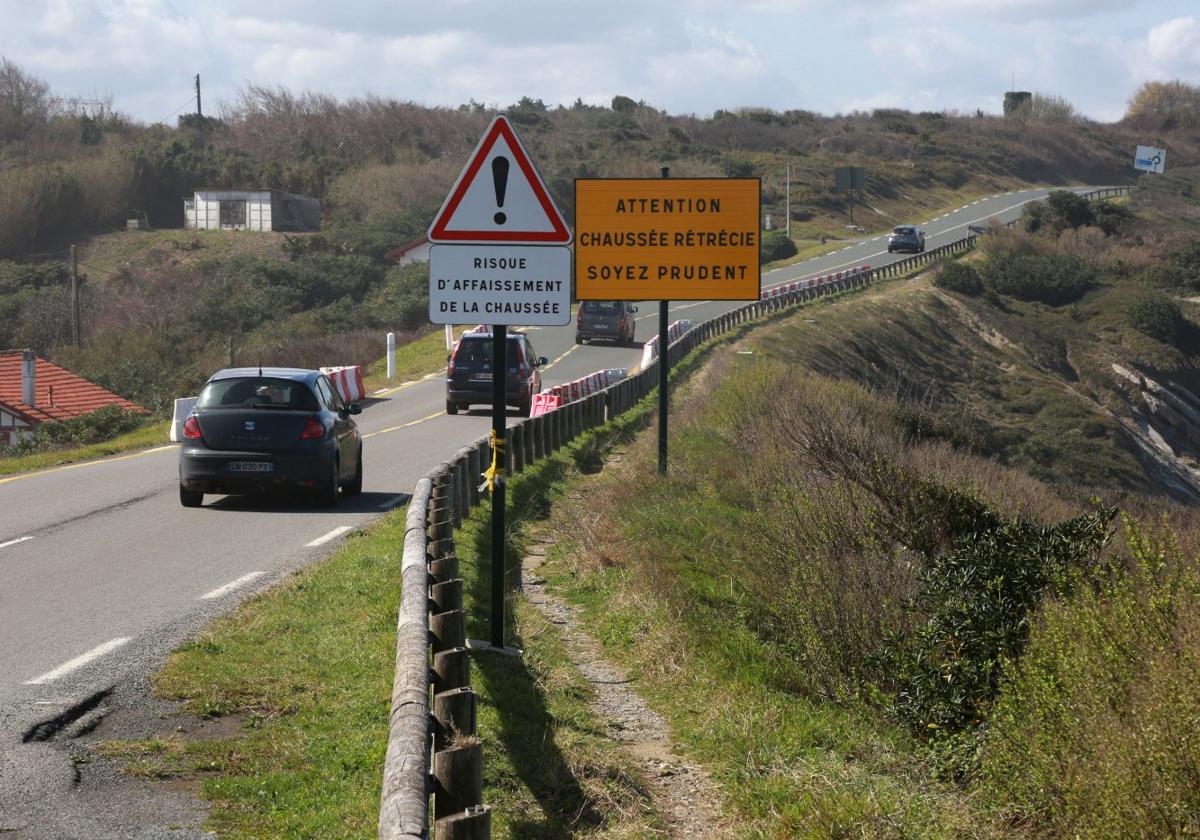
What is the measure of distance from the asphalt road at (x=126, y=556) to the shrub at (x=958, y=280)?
44.8 m

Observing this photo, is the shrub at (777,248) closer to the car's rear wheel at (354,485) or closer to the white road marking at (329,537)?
the car's rear wheel at (354,485)

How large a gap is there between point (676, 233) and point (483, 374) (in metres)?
8.91

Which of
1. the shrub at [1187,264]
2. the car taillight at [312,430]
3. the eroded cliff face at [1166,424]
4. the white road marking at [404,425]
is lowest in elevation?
the eroded cliff face at [1166,424]

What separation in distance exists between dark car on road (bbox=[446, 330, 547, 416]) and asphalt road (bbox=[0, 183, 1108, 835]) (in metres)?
3.28

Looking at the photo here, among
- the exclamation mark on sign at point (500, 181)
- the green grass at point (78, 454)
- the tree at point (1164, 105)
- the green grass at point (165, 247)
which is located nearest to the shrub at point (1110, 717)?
the exclamation mark on sign at point (500, 181)

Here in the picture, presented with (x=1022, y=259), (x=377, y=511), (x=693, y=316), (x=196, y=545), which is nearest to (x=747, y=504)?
(x=377, y=511)

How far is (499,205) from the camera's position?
8453mm

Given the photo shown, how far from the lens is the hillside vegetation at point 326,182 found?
62.7m

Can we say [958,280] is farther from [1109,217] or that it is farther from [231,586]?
[231,586]

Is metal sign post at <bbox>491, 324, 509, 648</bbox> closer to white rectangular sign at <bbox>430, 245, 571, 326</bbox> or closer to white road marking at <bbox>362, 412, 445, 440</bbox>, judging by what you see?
white rectangular sign at <bbox>430, 245, 571, 326</bbox>

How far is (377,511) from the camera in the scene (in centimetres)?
1527

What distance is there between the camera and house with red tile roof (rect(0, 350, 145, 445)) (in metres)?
37.2

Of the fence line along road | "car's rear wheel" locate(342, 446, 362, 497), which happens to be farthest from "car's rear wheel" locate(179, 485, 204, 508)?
the fence line along road

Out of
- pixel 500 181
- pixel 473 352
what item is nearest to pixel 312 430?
pixel 500 181
